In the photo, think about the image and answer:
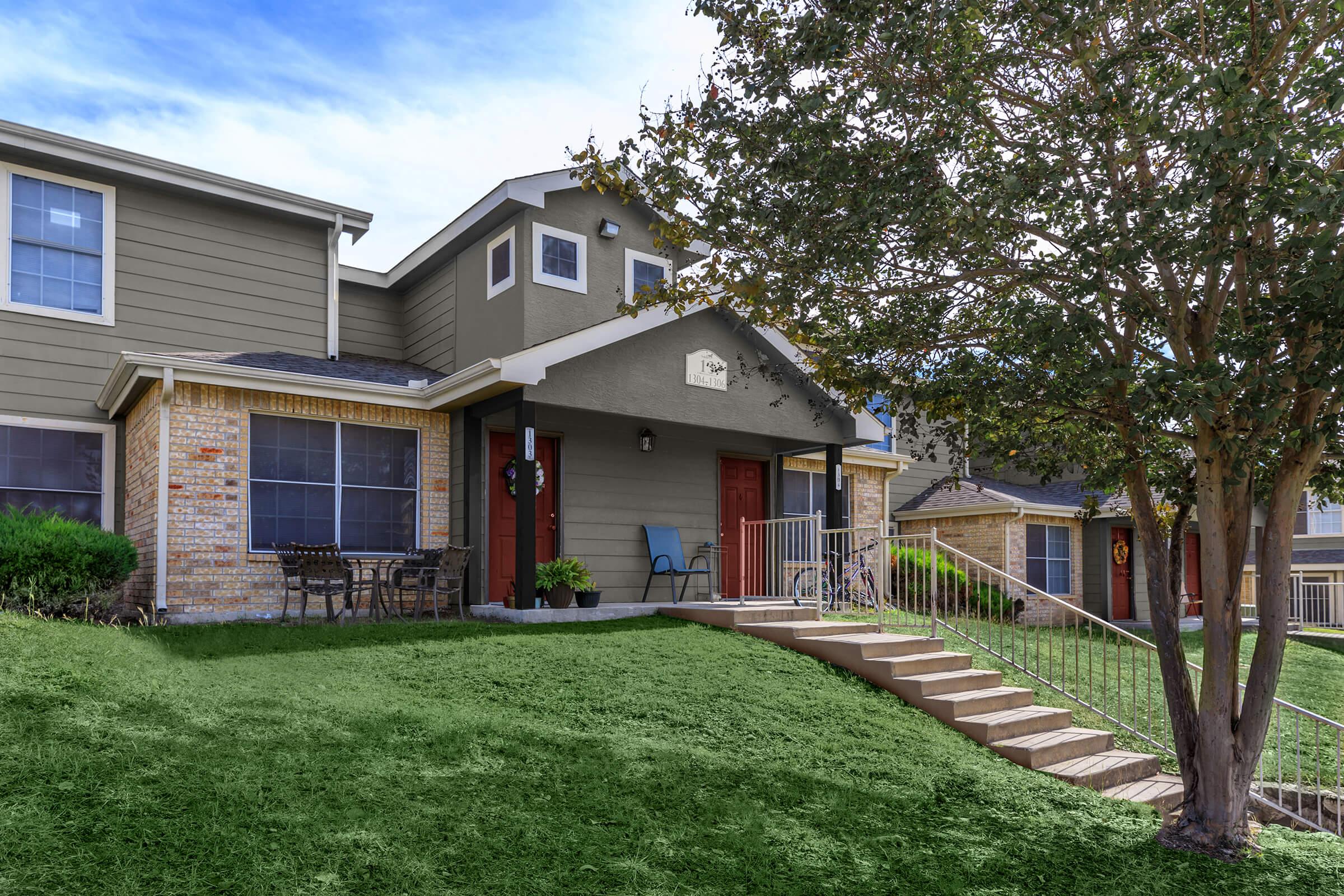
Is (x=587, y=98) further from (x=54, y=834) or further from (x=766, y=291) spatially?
(x=54, y=834)

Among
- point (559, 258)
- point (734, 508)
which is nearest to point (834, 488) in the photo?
point (734, 508)

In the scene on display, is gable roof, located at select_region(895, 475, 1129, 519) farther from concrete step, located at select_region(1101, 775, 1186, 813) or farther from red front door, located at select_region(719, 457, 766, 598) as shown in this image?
A: concrete step, located at select_region(1101, 775, 1186, 813)

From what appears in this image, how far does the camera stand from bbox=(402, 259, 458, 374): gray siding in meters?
13.1

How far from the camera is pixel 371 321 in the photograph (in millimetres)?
14164

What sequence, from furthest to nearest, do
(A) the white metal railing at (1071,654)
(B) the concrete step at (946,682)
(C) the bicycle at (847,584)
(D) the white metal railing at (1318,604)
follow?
(D) the white metal railing at (1318,604) < (C) the bicycle at (847,584) < (B) the concrete step at (946,682) < (A) the white metal railing at (1071,654)

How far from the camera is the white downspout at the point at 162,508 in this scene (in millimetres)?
9562

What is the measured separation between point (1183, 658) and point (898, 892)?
2856 millimetres

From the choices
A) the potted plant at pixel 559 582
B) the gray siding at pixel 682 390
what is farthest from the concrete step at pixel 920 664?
the potted plant at pixel 559 582

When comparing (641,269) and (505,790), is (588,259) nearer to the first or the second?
(641,269)

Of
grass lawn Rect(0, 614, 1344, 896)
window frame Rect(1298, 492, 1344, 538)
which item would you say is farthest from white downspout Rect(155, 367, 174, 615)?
window frame Rect(1298, 492, 1344, 538)

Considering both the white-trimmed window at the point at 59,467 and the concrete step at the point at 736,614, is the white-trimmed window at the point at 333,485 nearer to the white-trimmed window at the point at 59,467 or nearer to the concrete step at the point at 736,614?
the white-trimmed window at the point at 59,467

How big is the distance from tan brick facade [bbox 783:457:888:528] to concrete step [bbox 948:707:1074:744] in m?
7.75

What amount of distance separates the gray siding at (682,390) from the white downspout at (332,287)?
13.6 ft

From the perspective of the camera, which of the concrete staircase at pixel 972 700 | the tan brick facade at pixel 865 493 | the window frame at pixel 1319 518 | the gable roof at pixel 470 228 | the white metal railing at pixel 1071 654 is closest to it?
the concrete staircase at pixel 972 700
